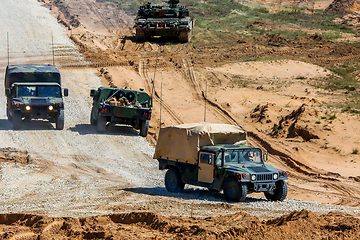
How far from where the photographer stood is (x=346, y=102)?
Answer: 83.6ft

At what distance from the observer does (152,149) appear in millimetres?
19078

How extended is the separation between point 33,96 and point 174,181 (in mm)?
9263

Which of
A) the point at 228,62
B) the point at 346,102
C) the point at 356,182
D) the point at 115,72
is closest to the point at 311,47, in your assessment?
the point at 228,62

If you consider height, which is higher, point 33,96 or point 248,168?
point 33,96

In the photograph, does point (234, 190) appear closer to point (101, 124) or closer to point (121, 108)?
point (121, 108)

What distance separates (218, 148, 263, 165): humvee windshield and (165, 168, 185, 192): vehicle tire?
1.56 metres

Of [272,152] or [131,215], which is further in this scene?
[272,152]

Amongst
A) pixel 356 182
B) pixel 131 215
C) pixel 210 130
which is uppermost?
pixel 210 130

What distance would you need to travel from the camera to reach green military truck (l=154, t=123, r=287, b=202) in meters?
11.7

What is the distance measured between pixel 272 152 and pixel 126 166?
5.80 meters

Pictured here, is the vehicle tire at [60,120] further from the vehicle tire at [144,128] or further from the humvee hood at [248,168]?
the humvee hood at [248,168]

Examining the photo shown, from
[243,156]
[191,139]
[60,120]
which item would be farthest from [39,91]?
[243,156]

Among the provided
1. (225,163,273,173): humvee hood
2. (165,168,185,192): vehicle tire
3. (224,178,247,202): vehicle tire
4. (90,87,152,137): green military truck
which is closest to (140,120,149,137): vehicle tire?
(90,87,152,137): green military truck

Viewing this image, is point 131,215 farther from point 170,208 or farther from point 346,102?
point 346,102
